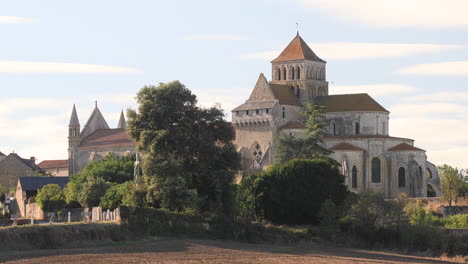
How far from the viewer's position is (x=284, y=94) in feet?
359

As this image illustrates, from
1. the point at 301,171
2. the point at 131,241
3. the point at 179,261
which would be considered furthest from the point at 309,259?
the point at 301,171

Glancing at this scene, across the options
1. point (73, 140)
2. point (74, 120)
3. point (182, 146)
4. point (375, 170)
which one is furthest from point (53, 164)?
point (182, 146)

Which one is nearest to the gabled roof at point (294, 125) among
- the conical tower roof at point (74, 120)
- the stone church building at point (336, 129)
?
the stone church building at point (336, 129)

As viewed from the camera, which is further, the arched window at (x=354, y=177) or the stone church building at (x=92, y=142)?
the stone church building at (x=92, y=142)

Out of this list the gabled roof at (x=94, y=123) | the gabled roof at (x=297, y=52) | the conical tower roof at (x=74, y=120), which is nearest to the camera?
the gabled roof at (x=297, y=52)

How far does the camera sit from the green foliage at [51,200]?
8088 centimetres

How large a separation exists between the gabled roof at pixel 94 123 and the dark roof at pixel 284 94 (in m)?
31.9

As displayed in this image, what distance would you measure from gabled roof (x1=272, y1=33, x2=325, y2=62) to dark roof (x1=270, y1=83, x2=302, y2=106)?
13.2 ft

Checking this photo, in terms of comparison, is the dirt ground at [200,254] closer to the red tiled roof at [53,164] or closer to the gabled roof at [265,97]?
the gabled roof at [265,97]

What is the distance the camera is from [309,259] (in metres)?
46.9

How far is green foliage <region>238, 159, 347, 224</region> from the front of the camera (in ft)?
223

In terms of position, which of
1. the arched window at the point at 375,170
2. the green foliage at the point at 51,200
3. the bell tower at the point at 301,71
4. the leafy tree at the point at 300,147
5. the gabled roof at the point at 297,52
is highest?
the gabled roof at the point at 297,52

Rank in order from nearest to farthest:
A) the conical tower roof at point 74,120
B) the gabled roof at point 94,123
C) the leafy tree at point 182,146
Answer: the leafy tree at point 182,146
the conical tower roof at point 74,120
the gabled roof at point 94,123

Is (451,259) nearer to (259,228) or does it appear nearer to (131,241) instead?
(259,228)
